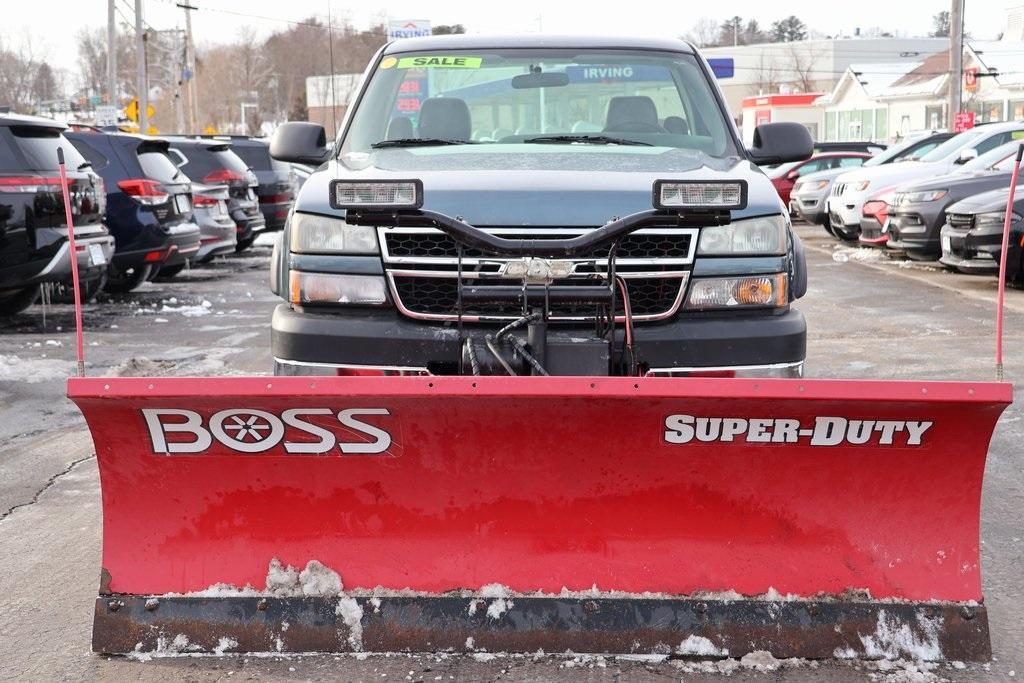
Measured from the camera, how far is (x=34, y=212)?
902cm

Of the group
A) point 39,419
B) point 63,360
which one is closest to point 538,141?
point 39,419

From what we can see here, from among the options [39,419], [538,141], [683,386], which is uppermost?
[538,141]

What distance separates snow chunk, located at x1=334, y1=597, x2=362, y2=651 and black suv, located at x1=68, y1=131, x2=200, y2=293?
923cm

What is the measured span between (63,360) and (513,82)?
468 cm

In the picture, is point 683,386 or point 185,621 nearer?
point 683,386

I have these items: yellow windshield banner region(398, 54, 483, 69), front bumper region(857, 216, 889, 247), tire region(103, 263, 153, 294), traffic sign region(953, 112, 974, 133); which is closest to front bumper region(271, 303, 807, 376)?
yellow windshield banner region(398, 54, 483, 69)

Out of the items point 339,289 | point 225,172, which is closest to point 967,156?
point 225,172

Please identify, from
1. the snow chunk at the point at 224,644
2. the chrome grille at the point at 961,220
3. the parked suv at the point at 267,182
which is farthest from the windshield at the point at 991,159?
the snow chunk at the point at 224,644

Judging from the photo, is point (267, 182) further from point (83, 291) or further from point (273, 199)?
point (83, 291)

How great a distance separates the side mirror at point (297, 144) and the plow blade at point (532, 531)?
95.8 inches

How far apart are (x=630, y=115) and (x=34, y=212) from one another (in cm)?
551

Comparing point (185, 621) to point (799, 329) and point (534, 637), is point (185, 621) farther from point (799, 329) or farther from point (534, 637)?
point (799, 329)

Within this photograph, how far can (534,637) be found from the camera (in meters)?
3.35

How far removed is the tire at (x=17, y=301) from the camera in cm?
1020
